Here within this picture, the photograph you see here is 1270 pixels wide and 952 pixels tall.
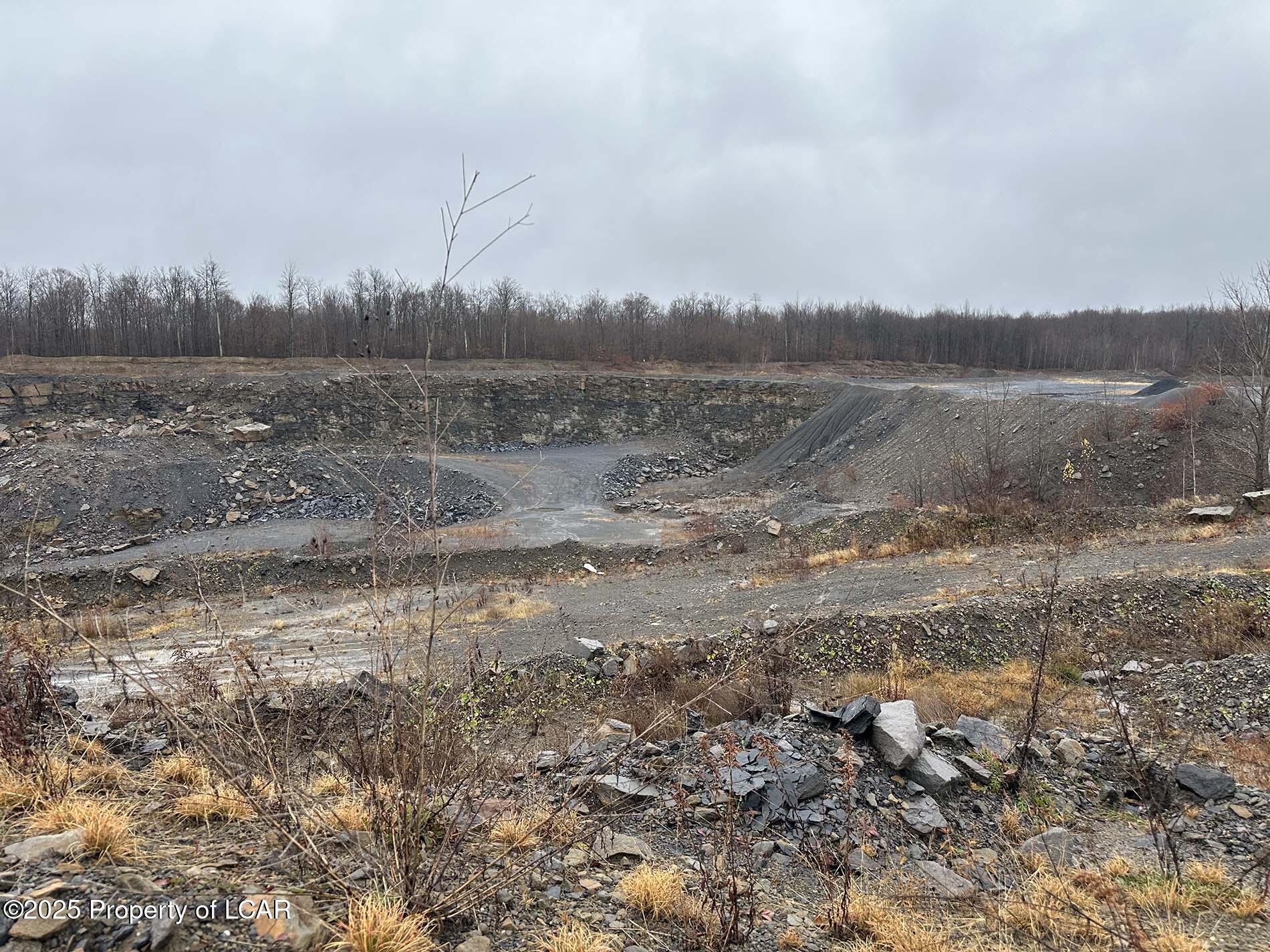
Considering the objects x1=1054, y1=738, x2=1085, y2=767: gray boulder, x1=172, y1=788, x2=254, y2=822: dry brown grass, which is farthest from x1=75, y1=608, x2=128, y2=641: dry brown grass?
x1=1054, y1=738, x2=1085, y2=767: gray boulder

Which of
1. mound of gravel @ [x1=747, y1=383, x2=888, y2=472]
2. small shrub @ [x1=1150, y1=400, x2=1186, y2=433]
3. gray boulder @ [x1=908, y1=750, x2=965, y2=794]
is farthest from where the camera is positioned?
mound of gravel @ [x1=747, y1=383, x2=888, y2=472]

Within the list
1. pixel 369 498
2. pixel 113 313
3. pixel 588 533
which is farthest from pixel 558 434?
pixel 113 313

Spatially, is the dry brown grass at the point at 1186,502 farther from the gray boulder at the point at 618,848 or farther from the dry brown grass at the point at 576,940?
the dry brown grass at the point at 576,940

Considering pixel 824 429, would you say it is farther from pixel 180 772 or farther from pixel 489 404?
pixel 180 772

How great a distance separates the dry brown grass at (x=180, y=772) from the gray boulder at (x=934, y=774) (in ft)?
15.3

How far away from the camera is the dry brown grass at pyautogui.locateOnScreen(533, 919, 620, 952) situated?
262 centimetres

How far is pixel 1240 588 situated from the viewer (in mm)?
Result: 9617

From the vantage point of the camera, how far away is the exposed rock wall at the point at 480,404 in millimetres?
31812

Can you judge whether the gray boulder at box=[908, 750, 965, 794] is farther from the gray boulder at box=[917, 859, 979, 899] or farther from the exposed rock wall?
the exposed rock wall

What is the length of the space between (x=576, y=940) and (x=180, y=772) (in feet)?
8.29

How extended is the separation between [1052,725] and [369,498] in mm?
23376

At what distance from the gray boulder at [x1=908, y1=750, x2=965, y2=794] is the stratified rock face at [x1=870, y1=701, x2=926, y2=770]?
54 mm

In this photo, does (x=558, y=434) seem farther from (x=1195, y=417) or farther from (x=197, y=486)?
(x=1195, y=417)

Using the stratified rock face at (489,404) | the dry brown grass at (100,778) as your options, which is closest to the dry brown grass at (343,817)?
the dry brown grass at (100,778)
